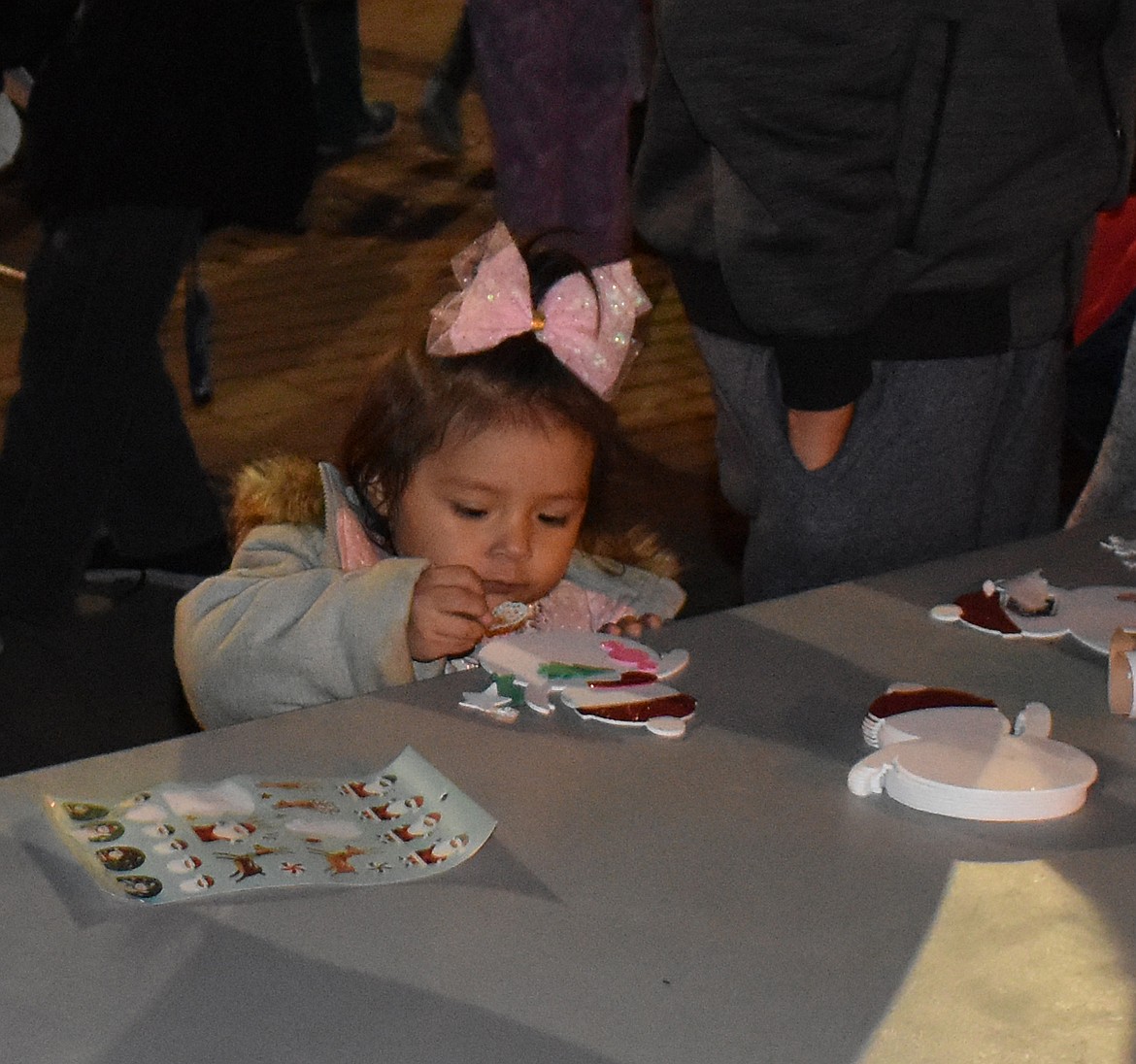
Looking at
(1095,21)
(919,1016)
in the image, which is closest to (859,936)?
(919,1016)

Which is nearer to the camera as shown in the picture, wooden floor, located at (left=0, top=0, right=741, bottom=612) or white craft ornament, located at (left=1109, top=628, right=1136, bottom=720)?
white craft ornament, located at (left=1109, top=628, right=1136, bottom=720)

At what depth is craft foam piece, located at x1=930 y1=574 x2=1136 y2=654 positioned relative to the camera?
1172 mm

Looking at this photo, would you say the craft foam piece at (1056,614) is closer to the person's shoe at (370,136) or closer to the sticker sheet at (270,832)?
the sticker sheet at (270,832)

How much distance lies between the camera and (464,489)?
1.49 metres

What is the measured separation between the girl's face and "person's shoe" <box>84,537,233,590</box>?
1546 millimetres

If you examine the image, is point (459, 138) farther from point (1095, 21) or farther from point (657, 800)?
point (657, 800)

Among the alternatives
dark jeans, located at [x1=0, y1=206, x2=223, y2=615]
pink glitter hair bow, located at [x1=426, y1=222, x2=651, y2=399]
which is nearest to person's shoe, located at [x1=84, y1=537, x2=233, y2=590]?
dark jeans, located at [x1=0, y1=206, x2=223, y2=615]

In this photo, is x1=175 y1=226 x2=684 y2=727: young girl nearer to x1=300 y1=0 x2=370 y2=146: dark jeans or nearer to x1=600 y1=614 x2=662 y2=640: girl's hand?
x1=600 y1=614 x2=662 y2=640: girl's hand

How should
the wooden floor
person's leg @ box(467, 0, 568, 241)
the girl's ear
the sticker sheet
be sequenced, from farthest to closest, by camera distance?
the wooden floor < person's leg @ box(467, 0, 568, 241) < the girl's ear < the sticker sheet

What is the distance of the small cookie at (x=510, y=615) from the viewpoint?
1457mm

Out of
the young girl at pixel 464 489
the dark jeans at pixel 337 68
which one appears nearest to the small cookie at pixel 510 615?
the young girl at pixel 464 489

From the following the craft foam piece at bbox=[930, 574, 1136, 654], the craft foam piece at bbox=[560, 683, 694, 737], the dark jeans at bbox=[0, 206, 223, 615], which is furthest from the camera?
the dark jeans at bbox=[0, 206, 223, 615]

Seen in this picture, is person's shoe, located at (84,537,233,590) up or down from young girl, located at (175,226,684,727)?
down

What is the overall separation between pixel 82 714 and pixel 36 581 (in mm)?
409
